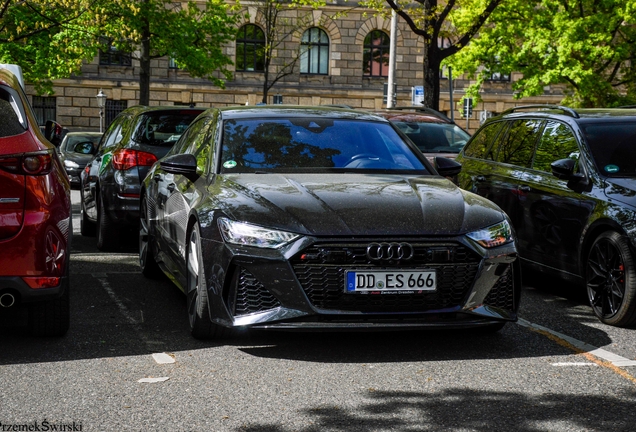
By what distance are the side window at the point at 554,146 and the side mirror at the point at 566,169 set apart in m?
0.28

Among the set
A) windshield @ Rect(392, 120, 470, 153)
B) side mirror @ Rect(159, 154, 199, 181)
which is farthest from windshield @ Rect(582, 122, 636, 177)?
windshield @ Rect(392, 120, 470, 153)

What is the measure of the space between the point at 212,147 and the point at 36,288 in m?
1.90

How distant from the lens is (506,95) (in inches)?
2109

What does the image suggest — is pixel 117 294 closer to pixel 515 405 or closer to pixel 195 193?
pixel 195 193

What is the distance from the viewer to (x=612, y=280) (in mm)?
7684

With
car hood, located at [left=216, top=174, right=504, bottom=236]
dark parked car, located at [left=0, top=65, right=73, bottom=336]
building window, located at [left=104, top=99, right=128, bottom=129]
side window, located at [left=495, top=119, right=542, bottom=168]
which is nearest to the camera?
dark parked car, located at [left=0, top=65, right=73, bottom=336]

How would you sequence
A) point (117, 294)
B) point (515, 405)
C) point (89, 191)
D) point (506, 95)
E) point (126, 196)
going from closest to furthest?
point (515, 405), point (117, 294), point (126, 196), point (89, 191), point (506, 95)

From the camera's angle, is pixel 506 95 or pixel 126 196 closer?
pixel 126 196

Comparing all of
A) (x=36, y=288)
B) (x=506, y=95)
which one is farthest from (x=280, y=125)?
(x=506, y=95)

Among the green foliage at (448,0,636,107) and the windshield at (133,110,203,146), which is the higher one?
the green foliage at (448,0,636,107)

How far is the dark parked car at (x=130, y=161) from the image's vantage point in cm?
1094

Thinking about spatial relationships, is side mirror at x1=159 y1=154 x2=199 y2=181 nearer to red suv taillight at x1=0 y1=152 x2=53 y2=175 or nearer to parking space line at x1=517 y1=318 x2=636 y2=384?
red suv taillight at x1=0 y1=152 x2=53 y2=175

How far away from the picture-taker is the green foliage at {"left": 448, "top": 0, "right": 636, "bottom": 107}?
3353 centimetres

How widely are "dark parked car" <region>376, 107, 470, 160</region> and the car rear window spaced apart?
9.02 m
